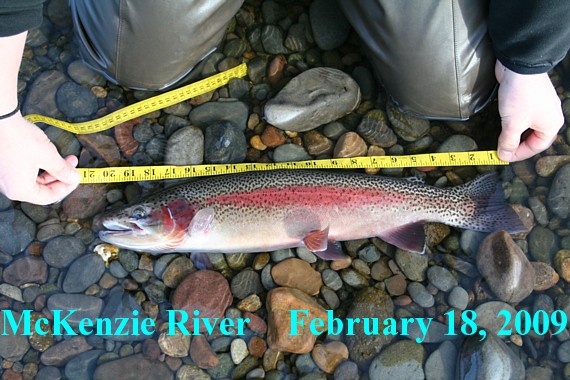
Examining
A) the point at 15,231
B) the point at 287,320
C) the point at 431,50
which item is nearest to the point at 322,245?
the point at 287,320

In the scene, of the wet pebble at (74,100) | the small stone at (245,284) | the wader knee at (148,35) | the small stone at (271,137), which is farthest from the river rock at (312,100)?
the wet pebble at (74,100)

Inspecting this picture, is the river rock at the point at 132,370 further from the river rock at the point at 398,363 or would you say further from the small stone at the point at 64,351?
the river rock at the point at 398,363

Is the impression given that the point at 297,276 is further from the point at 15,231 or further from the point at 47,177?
the point at 15,231

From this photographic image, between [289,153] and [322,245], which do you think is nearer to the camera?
[322,245]

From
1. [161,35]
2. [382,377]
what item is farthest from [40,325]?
[382,377]

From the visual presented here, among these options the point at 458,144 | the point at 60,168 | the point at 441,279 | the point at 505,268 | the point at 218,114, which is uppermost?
the point at 60,168
